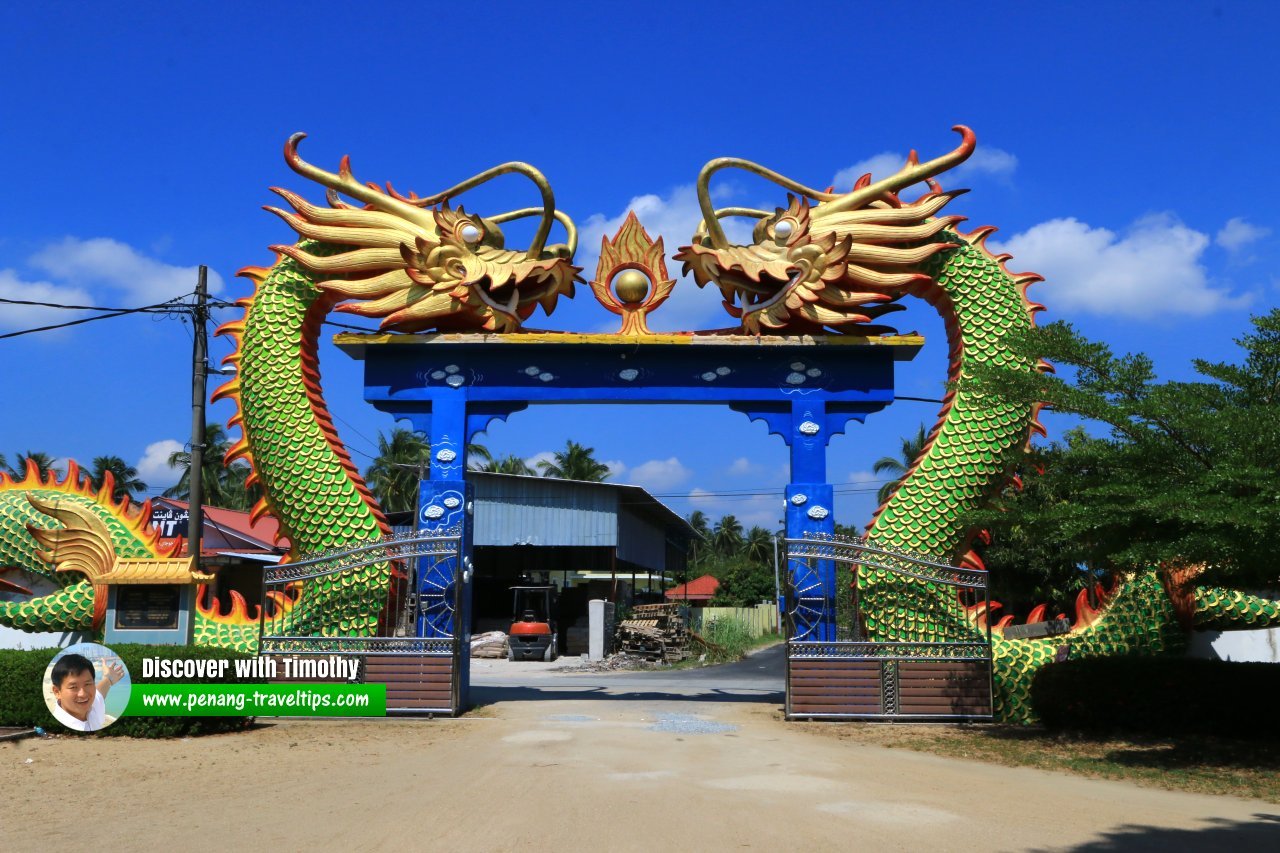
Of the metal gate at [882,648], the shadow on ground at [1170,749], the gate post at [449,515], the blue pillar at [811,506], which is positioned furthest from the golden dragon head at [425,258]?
the shadow on ground at [1170,749]

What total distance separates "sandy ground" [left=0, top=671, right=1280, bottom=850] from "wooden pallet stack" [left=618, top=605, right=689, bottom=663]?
1402 centimetres

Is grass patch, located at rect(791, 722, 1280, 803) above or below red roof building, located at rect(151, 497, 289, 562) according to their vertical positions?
below

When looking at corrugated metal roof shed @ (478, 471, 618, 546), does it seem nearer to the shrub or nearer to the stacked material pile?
the stacked material pile

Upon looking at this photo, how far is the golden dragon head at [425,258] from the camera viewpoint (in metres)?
11.8

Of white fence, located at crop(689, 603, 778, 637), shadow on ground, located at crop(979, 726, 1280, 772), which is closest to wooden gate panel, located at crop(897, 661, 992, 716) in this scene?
shadow on ground, located at crop(979, 726, 1280, 772)

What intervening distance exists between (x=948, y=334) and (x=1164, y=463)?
143 inches

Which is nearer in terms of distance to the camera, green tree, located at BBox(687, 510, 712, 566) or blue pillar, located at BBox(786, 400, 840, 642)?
blue pillar, located at BBox(786, 400, 840, 642)

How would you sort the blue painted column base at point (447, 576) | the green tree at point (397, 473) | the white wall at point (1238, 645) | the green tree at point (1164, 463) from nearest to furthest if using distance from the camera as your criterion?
the green tree at point (1164, 463), the white wall at point (1238, 645), the blue painted column base at point (447, 576), the green tree at point (397, 473)

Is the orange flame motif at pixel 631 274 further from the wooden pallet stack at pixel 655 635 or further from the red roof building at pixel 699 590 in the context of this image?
the red roof building at pixel 699 590

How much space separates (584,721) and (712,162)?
6.16 metres

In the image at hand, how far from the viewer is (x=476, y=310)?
11.9 m

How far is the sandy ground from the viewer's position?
5625mm

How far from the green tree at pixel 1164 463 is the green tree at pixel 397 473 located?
31.7 meters

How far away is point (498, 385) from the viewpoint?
473 inches
